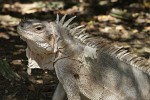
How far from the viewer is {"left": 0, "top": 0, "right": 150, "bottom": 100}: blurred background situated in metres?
5.91

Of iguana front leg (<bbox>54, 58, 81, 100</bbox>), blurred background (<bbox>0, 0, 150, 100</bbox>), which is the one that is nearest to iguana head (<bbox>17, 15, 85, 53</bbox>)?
iguana front leg (<bbox>54, 58, 81, 100</bbox>)

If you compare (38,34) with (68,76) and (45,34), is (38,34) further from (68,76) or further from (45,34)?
(68,76)

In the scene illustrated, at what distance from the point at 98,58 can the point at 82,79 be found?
0.28 m

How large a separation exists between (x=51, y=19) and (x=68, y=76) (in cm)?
447

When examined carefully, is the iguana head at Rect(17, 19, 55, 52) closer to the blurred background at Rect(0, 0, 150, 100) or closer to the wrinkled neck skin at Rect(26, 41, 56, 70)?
the wrinkled neck skin at Rect(26, 41, 56, 70)

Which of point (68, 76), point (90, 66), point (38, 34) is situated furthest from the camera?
point (90, 66)

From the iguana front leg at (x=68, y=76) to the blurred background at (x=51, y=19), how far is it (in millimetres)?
1374

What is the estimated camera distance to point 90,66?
4.51 meters

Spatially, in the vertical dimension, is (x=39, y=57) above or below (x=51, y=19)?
above

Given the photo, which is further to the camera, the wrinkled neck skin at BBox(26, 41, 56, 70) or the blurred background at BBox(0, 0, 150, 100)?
the blurred background at BBox(0, 0, 150, 100)

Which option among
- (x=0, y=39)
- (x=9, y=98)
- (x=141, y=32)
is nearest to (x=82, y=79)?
(x=9, y=98)

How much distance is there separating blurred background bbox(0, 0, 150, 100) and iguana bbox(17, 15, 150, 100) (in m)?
1.32

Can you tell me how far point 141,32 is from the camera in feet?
27.8

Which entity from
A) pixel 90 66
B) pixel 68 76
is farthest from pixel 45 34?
pixel 90 66
